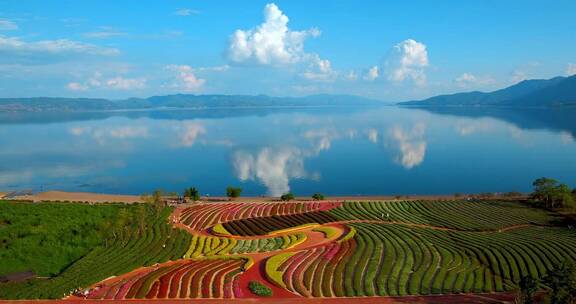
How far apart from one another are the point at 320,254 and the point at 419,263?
34.1 feet

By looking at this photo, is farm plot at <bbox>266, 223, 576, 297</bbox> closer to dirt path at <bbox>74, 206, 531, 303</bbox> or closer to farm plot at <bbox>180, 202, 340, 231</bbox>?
dirt path at <bbox>74, 206, 531, 303</bbox>

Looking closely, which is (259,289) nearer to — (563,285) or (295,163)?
(563,285)

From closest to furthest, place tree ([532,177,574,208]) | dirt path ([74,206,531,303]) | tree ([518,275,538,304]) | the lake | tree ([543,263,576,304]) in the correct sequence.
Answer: tree ([543,263,576,304])
tree ([518,275,538,304])
dirt path ([74,206,531,303])
tree ([532,177,574,208])
the lake

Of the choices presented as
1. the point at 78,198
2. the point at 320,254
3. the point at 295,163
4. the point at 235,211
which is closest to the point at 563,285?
the point at 320,254

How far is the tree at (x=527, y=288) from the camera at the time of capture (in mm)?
30078

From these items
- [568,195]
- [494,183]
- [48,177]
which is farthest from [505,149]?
[48,177]

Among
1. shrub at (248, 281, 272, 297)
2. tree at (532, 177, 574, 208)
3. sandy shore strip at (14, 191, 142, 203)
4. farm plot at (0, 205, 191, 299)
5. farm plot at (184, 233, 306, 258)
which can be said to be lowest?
sandy shore strip at (14, 191, 142, 203)

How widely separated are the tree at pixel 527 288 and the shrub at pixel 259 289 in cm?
1958

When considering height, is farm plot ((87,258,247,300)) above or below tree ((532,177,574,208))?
below

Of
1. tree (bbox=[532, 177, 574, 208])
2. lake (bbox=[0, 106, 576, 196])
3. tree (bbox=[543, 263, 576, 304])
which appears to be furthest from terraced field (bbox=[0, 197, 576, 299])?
lake (bbox=[0, 106, 576, 196])

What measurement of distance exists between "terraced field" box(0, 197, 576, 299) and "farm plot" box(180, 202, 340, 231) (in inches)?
6.9

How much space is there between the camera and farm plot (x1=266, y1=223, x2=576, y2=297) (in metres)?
38.0

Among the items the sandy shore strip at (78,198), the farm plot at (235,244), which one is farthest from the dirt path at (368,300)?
the sandy shore strip at (78,198)

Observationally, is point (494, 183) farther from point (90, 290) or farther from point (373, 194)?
point (90, 290)
